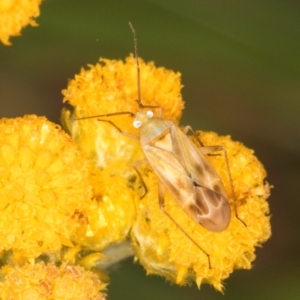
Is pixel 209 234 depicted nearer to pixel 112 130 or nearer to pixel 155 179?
pixel 155 179

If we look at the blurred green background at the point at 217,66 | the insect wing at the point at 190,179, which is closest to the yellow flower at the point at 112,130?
the insect wing at the point at 190,179

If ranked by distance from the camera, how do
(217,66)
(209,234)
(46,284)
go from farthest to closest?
(217,66)
(209,234)
(46,284)

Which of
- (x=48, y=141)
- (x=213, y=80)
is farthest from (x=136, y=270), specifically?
(x=213, y=80)

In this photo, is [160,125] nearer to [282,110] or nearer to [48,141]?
[48,141]

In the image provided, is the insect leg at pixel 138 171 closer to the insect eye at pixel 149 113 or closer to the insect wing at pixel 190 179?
the insect wing at pixel 190 179

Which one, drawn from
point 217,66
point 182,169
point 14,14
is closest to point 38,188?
point 182,169
